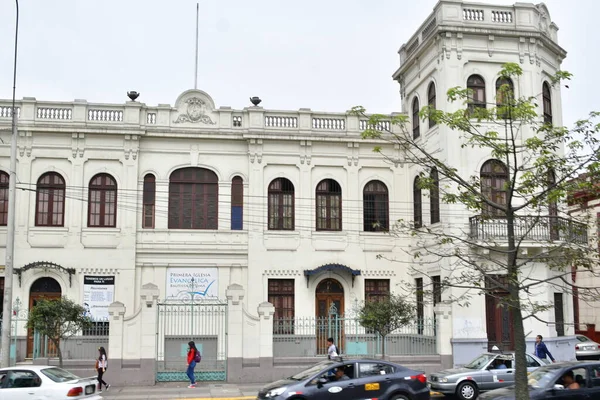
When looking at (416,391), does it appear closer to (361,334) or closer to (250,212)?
(361,334)

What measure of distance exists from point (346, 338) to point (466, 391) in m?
7.63

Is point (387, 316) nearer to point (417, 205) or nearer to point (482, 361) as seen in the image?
point (482, 361)

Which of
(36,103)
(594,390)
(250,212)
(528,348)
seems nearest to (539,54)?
(528,348)

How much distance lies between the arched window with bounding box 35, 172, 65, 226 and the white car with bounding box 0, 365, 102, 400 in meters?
12.8

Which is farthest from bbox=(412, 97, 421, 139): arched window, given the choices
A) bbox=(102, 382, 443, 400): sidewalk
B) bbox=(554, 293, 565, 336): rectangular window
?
bbox=(102, 382, 443, 400): sidewalk

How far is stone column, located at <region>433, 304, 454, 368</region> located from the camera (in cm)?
2456

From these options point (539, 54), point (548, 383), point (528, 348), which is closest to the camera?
point (548, 383)

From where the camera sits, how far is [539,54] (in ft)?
92.3

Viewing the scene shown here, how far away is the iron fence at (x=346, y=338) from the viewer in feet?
82.4

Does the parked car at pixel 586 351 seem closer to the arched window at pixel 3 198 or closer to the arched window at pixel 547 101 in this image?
the arched window at pixel 547 101

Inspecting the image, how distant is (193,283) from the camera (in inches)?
1133

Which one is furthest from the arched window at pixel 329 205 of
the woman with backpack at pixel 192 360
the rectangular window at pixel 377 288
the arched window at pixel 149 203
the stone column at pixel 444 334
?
the woman with backpack at pixel 192 360

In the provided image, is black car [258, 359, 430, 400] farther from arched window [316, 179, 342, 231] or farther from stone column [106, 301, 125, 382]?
arched window [316, 179, 342, 231]

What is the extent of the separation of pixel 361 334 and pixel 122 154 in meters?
12.3
